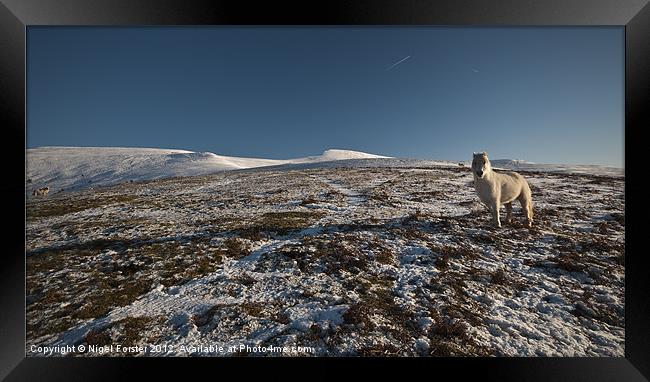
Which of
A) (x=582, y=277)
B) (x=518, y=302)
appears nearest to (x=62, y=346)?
(x=518, y=302)

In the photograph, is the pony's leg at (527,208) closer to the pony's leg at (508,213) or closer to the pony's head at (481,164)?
the pony's leg at (508,213)

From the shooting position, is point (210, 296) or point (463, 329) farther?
point (210, 296)

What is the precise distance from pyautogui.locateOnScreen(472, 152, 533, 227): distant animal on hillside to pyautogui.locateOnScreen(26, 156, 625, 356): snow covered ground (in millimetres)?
930

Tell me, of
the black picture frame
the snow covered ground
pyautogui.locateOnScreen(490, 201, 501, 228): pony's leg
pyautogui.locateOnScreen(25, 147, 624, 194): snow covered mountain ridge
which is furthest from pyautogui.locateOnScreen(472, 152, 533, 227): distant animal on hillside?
pyautogui.locateOnScreen(25, 147, 624, 194): snow covered mountain ridge

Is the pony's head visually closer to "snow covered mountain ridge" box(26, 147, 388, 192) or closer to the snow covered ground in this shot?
the snow covered ground

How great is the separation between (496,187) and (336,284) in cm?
587

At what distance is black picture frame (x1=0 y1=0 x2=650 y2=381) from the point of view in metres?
3.59
